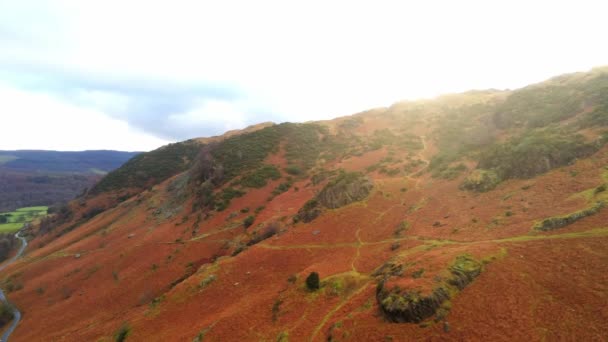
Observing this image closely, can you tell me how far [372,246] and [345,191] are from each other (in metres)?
12.3

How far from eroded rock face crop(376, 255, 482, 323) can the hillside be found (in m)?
0.09

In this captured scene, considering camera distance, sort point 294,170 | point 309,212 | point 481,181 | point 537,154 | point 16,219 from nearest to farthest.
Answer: point 537,154
point 481,181
point 309,212
point 294,170
point 16,219

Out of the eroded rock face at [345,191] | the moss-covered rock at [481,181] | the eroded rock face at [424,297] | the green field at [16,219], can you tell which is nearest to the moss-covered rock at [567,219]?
the eroded rock face at [424,297]

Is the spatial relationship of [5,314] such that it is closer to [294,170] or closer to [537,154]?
[294,170]

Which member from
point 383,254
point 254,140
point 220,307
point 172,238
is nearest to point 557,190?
point 383,254

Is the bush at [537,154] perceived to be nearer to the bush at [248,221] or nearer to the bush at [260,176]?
the bush at [248,221]

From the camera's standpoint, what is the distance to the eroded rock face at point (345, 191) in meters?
39.0

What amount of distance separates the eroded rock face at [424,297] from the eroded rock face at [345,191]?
21.7m

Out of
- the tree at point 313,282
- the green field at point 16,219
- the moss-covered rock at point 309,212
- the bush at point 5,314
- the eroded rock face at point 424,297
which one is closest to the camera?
the eroded rock face at point 424,297

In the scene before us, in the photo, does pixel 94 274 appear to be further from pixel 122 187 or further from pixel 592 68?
pixel 592 68

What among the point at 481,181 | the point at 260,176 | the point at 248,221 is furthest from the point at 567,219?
the point at 260,176

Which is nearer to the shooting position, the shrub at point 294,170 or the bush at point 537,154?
the bush at point 537,154

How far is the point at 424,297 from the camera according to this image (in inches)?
591

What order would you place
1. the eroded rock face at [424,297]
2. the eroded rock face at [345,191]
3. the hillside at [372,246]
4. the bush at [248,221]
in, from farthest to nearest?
the bush at [248,221] → the eroded rock face at [345,191] → the hillside at [372,246] → the eroded rock face at [424,297]
